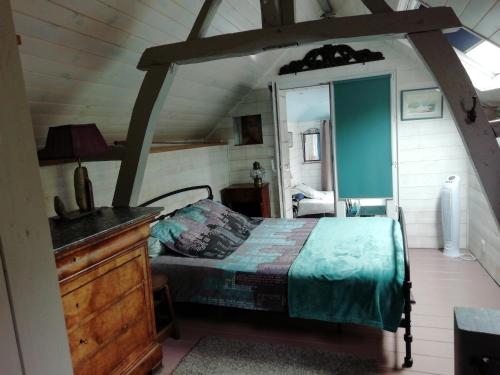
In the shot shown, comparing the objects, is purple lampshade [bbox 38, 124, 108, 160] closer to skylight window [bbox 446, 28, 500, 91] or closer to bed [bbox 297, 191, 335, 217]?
skylight window [bbox 446, 28, 500, 91]

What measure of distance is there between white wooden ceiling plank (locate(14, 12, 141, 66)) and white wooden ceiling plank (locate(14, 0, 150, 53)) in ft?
0.07

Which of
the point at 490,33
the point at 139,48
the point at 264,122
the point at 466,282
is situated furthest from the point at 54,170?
the point at 466,282

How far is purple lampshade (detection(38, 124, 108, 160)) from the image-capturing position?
1.93m

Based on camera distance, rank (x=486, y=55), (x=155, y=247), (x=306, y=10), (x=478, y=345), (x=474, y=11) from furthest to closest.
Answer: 1. (x=306, y=10)
2. (x=155, y=247)
3. (x=486, y=55)
4. (x=474, y=11)
5. (x=478, y=345)

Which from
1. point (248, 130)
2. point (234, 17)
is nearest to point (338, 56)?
point (248, 130)

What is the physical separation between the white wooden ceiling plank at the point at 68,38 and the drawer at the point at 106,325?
140 centimetres

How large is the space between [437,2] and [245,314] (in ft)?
8.30

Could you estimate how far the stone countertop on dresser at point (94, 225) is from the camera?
1535 millimetres

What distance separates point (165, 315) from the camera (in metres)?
2.82

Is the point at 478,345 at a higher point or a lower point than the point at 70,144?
lower

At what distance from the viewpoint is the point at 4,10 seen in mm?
761

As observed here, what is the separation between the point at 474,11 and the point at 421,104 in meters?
2.71

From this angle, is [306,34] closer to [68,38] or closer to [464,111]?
[464,111]

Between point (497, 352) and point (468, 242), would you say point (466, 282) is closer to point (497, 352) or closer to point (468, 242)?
point (468, 242)
